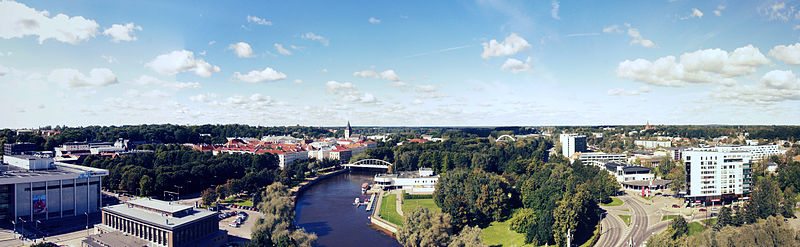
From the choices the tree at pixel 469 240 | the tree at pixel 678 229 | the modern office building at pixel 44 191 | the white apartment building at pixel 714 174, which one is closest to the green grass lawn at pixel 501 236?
the tree at pixel 469 240

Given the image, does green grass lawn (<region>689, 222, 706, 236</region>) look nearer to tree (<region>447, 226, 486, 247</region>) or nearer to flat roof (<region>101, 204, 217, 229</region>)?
tree (<region>447, 226, 486, 247</region>)

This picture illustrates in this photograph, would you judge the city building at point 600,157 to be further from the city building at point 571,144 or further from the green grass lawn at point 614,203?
the green grass lawn at point 614,203

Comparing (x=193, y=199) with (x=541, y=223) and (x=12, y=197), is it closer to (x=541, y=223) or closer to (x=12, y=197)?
(x=12, y=197)

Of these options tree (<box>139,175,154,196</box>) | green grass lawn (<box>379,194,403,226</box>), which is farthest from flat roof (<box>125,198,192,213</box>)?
green grass lawn (<box>379,194,403,226</box>)

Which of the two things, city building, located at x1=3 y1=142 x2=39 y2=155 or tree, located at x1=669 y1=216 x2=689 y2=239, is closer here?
tree, located at x1=669 y1=216 x2=689 y2=239

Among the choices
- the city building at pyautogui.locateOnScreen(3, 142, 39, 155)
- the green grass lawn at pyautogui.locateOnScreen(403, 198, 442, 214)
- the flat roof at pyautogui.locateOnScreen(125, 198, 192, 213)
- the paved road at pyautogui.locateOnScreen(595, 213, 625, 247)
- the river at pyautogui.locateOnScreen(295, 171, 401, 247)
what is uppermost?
the city building at pyautogui.locateOnScreen(3, 142, 39, 155)

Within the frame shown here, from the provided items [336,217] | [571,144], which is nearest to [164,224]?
[336,217]

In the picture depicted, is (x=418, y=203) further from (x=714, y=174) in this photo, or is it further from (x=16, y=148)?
(x=16, y=148)
